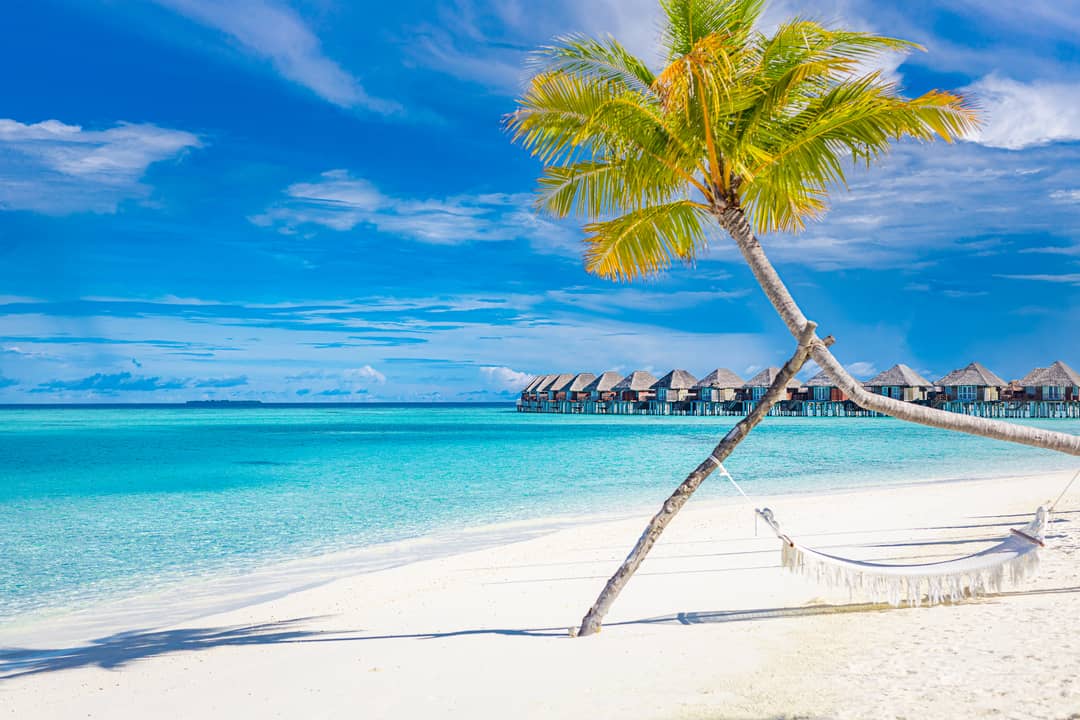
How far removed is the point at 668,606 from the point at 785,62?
132 inches

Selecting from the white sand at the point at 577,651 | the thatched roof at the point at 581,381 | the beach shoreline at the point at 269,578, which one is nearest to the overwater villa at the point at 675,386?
the thatched roof at the point at 581,381

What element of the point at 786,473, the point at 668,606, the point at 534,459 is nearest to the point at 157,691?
the point at 668,606

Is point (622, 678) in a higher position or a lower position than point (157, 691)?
higher

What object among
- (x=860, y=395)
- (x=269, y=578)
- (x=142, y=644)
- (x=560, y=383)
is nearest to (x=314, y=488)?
(x=269, y=578)

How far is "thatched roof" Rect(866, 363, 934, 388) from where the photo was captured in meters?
45.8

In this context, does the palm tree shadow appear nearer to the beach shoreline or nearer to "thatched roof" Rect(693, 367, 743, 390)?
the beach shoreline

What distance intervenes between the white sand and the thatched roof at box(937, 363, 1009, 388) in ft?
143

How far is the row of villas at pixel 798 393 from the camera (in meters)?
45.3

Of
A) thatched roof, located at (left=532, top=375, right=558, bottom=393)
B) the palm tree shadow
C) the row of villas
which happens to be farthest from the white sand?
thatched roof, located at (left=532, top=375, right=558, bottom=393)

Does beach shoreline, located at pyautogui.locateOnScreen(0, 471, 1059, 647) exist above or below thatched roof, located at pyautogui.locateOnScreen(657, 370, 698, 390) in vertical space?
below

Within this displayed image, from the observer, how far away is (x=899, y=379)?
45.9 metres

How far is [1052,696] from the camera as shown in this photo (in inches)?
118

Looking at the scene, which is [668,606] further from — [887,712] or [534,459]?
[534,459]

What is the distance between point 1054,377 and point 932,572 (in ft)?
162
